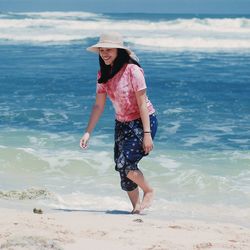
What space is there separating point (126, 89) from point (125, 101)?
0.11 meters

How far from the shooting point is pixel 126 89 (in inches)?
192

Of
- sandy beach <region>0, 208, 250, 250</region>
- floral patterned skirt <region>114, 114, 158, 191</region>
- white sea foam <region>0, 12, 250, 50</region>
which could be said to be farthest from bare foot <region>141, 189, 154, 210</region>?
white sea foam <region>0, 12, 250, 50</region>

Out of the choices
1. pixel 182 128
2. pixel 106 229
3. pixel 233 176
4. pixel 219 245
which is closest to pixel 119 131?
pixel 106 229

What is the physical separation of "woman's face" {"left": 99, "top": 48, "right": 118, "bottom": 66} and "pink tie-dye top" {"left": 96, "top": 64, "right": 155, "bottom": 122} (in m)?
0.12

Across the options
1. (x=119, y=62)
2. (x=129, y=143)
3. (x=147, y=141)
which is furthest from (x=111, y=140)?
(x=119, y=62)

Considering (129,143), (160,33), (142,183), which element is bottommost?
(160,33)

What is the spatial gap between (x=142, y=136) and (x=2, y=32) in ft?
114

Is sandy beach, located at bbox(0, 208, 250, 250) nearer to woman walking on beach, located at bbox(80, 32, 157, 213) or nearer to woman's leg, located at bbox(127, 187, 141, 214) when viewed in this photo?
woman's leg, located at bbox(127, 187, 141, 214)

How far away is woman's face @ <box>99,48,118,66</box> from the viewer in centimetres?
484

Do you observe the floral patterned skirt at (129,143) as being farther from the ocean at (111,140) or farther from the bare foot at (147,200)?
the ocean at (111,140)

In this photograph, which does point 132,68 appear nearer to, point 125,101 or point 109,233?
point 125,101

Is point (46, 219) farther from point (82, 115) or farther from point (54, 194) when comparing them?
point (82, 115)

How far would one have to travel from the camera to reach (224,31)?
1475 inches

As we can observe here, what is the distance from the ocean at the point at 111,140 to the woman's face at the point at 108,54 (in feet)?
5.89
